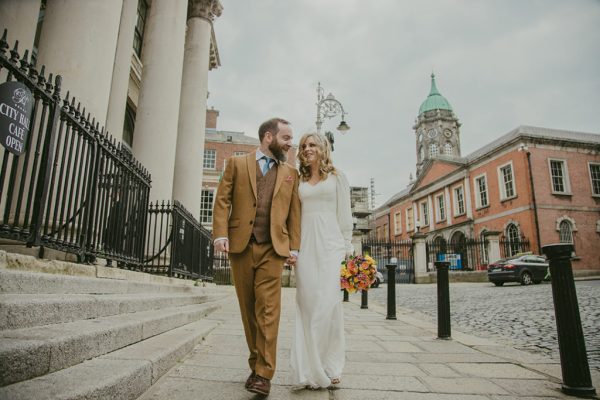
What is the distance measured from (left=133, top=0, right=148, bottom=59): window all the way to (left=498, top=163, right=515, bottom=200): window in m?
25.0

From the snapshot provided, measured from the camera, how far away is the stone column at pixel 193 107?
10.9 m

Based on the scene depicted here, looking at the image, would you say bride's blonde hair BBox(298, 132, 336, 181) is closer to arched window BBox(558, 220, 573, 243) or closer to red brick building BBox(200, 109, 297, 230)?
arched window BBox(558, 220, 573, 243)

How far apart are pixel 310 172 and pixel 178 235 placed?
16.4ft

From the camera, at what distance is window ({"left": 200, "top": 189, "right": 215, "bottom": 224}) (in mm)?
33056

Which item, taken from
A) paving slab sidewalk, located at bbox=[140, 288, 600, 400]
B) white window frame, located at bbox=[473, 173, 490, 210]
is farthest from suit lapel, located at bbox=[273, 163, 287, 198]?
white window frame, located at bbox=[473, 173, 490, 210]

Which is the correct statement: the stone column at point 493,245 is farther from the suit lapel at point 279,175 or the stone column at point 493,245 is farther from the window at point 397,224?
the suit lapel at point 279,175

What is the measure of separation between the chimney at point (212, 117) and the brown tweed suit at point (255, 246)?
36786mm

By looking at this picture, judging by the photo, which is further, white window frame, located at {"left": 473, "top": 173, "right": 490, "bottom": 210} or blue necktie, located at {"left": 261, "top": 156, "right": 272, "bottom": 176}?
white window frame, located at {"left": 473, "top": 173, "right": 490, "bottom": 210}

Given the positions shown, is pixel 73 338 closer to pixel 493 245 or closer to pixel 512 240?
pixel 493 245

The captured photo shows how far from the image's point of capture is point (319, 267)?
9.32 feet

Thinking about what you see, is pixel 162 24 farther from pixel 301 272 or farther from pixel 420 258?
pixel 420 258

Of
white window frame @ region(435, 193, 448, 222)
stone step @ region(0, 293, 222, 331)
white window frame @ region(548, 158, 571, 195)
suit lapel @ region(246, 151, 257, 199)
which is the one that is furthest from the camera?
white window frame @ region(435, 193, 448, 222)

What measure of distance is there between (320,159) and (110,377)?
6.83 ft

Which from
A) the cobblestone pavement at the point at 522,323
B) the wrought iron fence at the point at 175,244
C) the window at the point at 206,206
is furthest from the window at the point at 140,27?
the window at the point at 206,206
